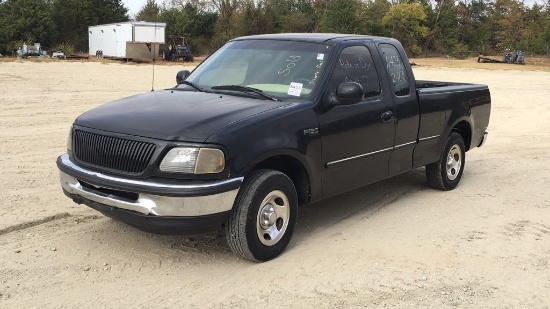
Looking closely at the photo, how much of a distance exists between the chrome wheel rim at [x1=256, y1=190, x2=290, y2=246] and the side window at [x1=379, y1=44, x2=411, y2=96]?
2.07m

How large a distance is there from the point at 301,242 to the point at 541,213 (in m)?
→ 2.93

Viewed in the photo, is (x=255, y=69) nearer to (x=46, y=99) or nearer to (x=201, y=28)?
(x=46, y=99)

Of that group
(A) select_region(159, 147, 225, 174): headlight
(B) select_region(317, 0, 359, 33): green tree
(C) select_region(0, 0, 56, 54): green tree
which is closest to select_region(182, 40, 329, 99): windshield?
(A) select_region(159, 147, 225, 174): headlight

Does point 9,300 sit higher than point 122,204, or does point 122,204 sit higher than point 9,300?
point 122,204

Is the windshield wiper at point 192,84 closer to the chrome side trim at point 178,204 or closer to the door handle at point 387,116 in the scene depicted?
the chrome side trim at point 178,204

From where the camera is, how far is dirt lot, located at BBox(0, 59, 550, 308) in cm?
415

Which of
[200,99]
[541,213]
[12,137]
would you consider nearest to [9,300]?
[200,99]

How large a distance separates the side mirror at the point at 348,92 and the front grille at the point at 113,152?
1809 millimetres

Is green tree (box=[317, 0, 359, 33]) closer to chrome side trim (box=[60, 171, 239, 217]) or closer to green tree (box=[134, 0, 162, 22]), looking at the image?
green tree (box=[134, 0, 162, 22])

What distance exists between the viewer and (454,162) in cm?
748

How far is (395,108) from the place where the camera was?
6.03 meters

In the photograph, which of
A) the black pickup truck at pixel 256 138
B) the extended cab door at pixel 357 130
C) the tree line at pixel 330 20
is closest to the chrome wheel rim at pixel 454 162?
the black pickup truck at pixel 256 138

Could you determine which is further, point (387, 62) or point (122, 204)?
point (387, 62)

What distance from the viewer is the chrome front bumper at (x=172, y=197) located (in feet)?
13.7
